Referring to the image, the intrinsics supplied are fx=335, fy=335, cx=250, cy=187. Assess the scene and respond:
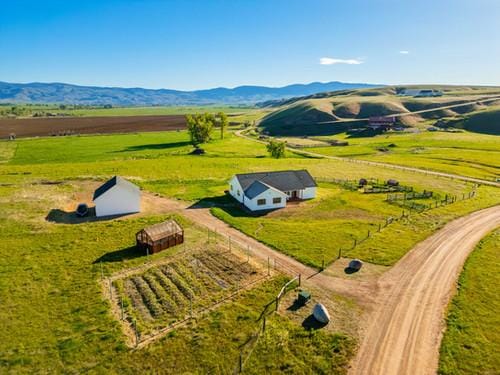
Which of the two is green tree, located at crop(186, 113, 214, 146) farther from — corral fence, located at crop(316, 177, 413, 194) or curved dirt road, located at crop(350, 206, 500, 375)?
curved dirt road, located at crop(350, 206, 500, 375)

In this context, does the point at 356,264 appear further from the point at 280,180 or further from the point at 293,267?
the point at 280,180

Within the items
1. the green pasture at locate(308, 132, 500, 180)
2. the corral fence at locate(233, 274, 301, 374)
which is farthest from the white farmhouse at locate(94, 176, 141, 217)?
the green pasture at locate(308, 132, 500, 180)

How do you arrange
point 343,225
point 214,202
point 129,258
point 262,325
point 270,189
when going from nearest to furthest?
point 262,325 < point 129,258 < point 343,225 < point 270,189 < point 214,202

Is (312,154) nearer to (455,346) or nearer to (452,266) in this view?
(452,266)

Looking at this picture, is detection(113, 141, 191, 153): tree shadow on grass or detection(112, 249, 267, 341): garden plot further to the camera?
detection(113, 141, 191, 153): tree shadow on grass

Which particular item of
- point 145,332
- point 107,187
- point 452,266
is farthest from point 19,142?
point 452,266

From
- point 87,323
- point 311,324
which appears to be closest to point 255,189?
point 311,324
